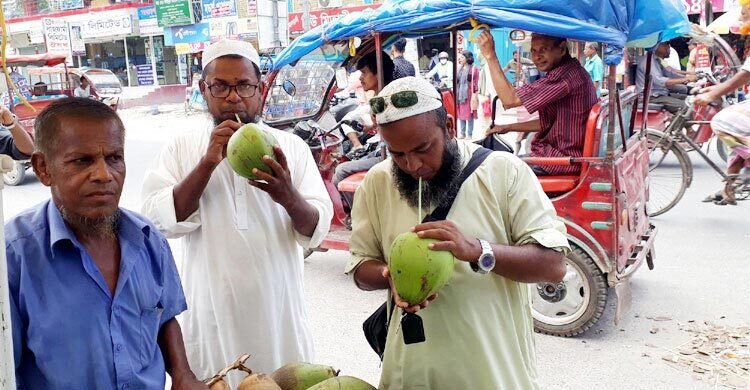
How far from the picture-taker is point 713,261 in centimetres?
547

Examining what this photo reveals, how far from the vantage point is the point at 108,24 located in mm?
30234

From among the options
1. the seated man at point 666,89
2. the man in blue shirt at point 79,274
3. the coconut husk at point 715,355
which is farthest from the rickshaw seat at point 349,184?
the seated man at point 666,89

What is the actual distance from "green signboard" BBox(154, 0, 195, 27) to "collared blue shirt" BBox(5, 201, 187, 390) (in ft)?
91.4

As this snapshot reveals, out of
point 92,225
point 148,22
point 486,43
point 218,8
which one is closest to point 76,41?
point 148,22

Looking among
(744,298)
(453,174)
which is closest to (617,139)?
(744,298)

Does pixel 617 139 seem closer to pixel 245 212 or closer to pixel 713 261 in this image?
pixel 713 261

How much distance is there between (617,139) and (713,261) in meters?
1.97

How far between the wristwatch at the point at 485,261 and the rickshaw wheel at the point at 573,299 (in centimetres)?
269

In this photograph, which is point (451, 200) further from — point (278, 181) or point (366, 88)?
point (366, 88)

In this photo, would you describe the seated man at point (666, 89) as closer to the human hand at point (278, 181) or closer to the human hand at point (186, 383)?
the human hand at point (278, 181)

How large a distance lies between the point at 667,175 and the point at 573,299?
3.43 meters

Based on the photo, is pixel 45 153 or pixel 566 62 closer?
pixel 45 153

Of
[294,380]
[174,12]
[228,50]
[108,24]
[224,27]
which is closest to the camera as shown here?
[294,380]

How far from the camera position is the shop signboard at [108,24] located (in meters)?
29.7
